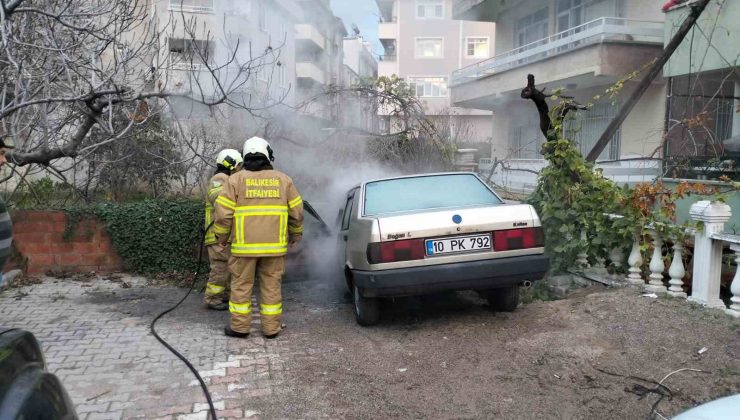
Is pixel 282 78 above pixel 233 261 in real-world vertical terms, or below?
above

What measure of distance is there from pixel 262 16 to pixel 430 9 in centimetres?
1771

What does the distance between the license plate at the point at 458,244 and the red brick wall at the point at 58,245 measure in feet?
15.7

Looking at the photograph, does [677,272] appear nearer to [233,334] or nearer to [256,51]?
[233,334]

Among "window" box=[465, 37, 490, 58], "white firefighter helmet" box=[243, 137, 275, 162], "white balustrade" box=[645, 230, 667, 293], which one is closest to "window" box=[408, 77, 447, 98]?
"window" box=[465, 37, 490, 58]

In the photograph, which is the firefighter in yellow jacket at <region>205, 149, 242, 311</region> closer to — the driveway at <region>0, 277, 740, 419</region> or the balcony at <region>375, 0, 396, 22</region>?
the driveway at <region>0, 277, 740, 419</region>

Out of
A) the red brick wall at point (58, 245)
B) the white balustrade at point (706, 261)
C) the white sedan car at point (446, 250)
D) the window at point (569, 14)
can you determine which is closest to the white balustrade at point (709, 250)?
the white balustrade at point (706, 261)

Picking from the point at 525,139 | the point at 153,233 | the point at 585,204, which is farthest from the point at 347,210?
the point at 525,139

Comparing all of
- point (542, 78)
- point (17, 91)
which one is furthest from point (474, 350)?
point (542, 78)

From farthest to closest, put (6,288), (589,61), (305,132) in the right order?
1. (589,61)
2. (305,132)
3. (6,288)

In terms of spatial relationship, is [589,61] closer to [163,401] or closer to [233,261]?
[233,261]

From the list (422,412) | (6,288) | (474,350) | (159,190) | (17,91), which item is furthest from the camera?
(159,190)

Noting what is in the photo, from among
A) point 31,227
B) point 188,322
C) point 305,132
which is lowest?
point 188,322

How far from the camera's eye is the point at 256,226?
480 centimetres

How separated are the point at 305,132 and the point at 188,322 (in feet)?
14.1
